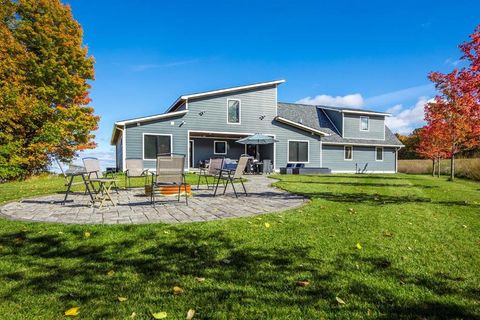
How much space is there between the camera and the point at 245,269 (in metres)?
3.11

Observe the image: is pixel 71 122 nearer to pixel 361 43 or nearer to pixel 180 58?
pixel 180 58

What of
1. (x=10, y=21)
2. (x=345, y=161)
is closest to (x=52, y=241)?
(x=10, y=21)

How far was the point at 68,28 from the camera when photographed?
1881 centimetres

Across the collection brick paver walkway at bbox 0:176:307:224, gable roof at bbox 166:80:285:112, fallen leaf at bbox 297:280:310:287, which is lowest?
fallen leaf at bbox 297:280:310:287

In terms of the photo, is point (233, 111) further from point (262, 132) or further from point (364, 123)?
point (364, 123)

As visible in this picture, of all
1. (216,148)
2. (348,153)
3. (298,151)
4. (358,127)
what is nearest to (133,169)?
(216,148)

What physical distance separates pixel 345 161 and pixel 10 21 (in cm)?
2537

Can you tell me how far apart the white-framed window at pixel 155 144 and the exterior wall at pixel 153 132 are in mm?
188

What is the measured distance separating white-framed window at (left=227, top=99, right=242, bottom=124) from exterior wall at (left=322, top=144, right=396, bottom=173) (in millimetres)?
8154

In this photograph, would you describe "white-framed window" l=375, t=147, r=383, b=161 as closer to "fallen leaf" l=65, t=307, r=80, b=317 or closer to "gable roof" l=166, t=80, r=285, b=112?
"gable roof" l=166, t=80, r=285, b=112

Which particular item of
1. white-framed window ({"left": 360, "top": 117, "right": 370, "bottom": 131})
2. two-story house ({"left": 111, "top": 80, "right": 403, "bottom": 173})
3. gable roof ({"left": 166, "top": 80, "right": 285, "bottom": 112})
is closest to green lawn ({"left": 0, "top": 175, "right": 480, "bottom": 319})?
two-story house ({"left": 111, "top": 80, "right": 403, "bottom": 173})

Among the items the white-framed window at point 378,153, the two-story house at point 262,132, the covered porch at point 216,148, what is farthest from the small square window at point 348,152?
the covered porch at point 216,148

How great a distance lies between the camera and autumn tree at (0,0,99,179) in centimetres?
1555

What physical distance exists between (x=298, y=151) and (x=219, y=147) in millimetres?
6164
